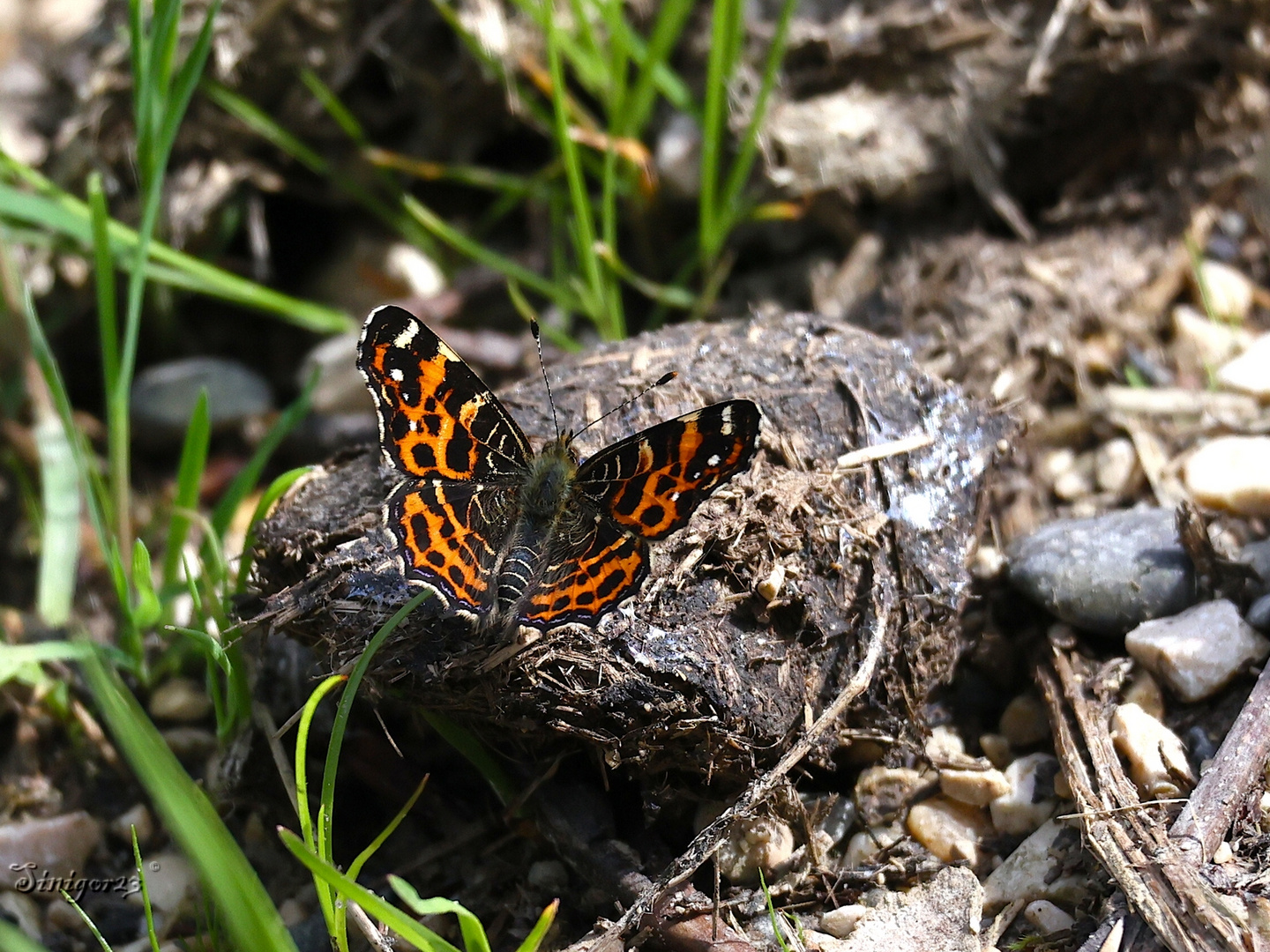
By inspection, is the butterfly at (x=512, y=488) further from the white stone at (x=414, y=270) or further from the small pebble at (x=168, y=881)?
the white stone at (x=414, y=270)

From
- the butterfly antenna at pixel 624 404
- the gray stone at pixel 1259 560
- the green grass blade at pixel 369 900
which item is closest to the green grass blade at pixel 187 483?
the butterfly antenna at pixel 624 404

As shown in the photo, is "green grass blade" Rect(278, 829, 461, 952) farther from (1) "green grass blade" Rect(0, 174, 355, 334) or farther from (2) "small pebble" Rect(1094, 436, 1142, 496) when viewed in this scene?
(2) "small pebble" Rect(1094, 436, 1142, 496)

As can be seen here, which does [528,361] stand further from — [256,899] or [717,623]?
[256,899]

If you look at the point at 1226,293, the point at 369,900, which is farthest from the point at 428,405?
the point at 1226,293

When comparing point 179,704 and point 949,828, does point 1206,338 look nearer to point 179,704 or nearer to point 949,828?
point 949,828

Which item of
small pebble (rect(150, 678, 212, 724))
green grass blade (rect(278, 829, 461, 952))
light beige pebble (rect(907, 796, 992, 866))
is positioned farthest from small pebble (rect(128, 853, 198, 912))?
light beige pebble (rect(907, 796, 992, 866))

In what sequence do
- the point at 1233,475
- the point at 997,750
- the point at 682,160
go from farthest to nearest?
the point at 682,160 → the point at 1233,475 → the point at 997,750
